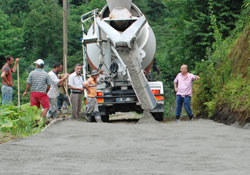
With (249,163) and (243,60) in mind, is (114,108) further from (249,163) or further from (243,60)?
(249,163)

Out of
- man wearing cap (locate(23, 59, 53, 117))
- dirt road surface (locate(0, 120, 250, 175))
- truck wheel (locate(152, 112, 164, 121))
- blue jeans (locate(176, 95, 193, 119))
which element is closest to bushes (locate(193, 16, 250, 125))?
blue jeans (locate(176, 95, 193, 119))

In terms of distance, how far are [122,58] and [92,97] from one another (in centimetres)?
144

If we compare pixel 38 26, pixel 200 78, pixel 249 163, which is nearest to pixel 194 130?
pixel 249 163

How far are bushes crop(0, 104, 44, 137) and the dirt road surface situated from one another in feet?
2.35

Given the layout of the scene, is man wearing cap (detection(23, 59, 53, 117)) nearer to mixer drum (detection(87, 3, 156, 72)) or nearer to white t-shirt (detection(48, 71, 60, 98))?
white t-shirt (detection(48, 71, 60, 98))

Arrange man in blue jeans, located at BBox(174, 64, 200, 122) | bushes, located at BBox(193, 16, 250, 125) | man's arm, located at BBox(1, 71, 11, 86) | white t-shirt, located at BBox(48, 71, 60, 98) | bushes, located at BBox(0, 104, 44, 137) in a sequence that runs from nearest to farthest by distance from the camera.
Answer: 1. bushes, located at BBox(0, 104, 44, 137)
2. bushes, located at BBox(193, 16, 250, 125)
3. man's arm, located at BBox(1, 71, 11, 86)
4. man in blue jeans, located at BBox(174, 64, 200, 122)
5. white t-shirt, located at BBox(48, 71, 60, 98)

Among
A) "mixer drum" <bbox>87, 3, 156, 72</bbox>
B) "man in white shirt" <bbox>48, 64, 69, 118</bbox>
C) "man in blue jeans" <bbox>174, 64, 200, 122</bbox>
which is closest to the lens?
"man in blue jeans" <bbox>174, 64, 200, 122</bbox>

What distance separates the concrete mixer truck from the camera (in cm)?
1488

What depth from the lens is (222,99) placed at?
13539 millimetres

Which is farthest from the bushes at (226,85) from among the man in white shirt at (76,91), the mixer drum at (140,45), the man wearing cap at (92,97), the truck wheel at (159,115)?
the man in white shirt at (76,91)

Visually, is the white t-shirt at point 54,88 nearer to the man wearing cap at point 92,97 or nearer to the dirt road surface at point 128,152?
the man wearing cap at point 92,97

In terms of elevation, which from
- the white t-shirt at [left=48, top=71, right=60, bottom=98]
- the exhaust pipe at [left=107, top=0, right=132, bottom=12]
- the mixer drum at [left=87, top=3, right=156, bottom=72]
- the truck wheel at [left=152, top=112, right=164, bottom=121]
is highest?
the exhaust pipe at [left=107, top=0, right=132, bottom=12]

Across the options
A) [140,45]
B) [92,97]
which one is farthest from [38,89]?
[140,45]

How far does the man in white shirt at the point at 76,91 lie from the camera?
1506cm
